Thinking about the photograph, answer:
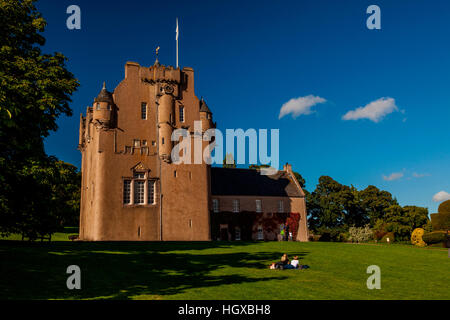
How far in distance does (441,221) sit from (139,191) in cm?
3804

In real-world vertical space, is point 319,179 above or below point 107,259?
above

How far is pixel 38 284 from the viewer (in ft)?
51.4

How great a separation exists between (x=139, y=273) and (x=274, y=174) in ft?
145

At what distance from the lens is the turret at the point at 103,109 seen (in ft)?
134

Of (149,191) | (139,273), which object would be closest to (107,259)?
(139,273)

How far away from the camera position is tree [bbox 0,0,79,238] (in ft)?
59.2

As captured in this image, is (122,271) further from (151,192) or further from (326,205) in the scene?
(326,205)

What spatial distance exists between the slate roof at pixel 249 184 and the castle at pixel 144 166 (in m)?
9.87

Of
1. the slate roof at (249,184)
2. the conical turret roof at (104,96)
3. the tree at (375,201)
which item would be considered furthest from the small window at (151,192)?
the tree at (375,201)

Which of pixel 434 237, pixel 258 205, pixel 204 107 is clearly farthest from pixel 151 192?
pixel 434 237

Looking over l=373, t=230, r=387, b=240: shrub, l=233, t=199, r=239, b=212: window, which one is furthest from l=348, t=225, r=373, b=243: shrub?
l=233, t=199, r=239, b=212: window

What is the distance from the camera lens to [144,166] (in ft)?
137
